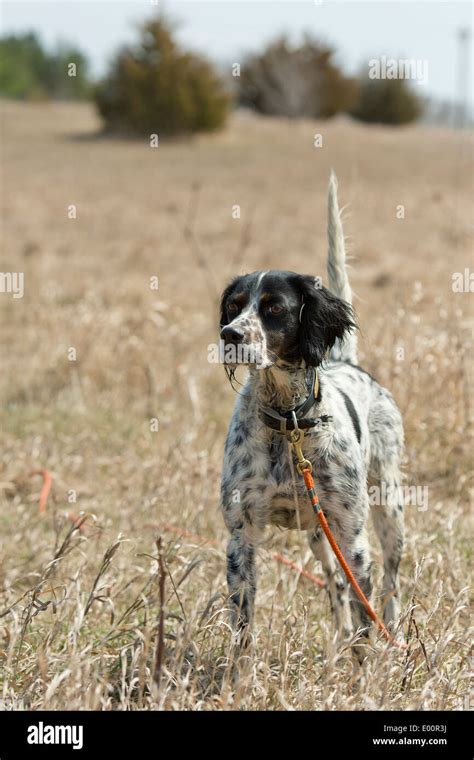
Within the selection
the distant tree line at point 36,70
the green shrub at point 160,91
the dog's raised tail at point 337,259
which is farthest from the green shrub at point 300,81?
the dog's raised tail at point 337,259

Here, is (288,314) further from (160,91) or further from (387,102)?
(387,102)

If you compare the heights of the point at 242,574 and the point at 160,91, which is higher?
the point at 160,91

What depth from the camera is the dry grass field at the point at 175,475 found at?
297 centimetres

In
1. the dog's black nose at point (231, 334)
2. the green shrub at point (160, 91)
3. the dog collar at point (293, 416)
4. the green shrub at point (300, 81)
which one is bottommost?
the dog collar at point (293, 416)

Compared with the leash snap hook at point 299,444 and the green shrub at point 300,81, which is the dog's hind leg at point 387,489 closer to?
the leash snap hook at point 299,444

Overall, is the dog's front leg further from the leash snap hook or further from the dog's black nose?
the dog's black nose

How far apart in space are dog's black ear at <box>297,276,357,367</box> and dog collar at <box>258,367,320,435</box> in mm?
75

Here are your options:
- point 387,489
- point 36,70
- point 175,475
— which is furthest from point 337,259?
point 36,70

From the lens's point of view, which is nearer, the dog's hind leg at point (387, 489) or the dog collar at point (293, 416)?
the dog collar at point (293, 416)

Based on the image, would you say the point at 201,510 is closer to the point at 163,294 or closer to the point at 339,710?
the point at 339,710

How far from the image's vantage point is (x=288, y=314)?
3.30m

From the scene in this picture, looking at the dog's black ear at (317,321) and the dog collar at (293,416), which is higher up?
the dog's black ear at (317,321)

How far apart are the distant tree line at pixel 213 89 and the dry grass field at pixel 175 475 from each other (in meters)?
11.0

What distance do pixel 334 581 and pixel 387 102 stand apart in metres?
47.8
